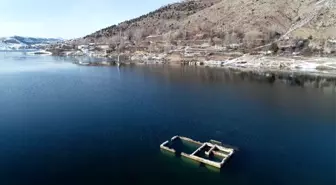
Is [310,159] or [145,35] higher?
[145,35]

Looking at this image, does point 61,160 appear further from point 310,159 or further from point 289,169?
point 310,159

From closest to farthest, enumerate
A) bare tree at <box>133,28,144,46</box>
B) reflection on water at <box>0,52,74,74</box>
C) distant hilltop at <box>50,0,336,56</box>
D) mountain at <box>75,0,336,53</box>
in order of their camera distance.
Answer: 1. reflection on water at <box>0,52,74,74</box>
2. distant hilltop at <box>50,0,336,56</box>
3. mountain at <box>75,0,336,53</box>
4. bare tree at <box>133,28,144,46</box>

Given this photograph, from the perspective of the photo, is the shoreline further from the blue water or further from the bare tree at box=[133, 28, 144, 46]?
the bare tree at box=[133, 28, 144, 46]

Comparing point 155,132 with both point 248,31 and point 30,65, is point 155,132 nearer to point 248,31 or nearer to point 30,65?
point 30,65

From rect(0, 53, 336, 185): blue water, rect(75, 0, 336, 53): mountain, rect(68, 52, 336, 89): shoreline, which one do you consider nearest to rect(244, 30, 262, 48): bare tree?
rect(75, 0, 336, 53): mountain

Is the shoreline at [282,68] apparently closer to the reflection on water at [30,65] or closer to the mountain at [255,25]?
the mountain at [255,25]

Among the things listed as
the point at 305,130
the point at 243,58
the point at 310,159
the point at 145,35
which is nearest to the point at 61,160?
the point at 310,159

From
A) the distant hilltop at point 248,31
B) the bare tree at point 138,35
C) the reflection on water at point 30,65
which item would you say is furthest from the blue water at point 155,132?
the bare tree at point 138,35

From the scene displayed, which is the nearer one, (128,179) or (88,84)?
A: (128,179)
